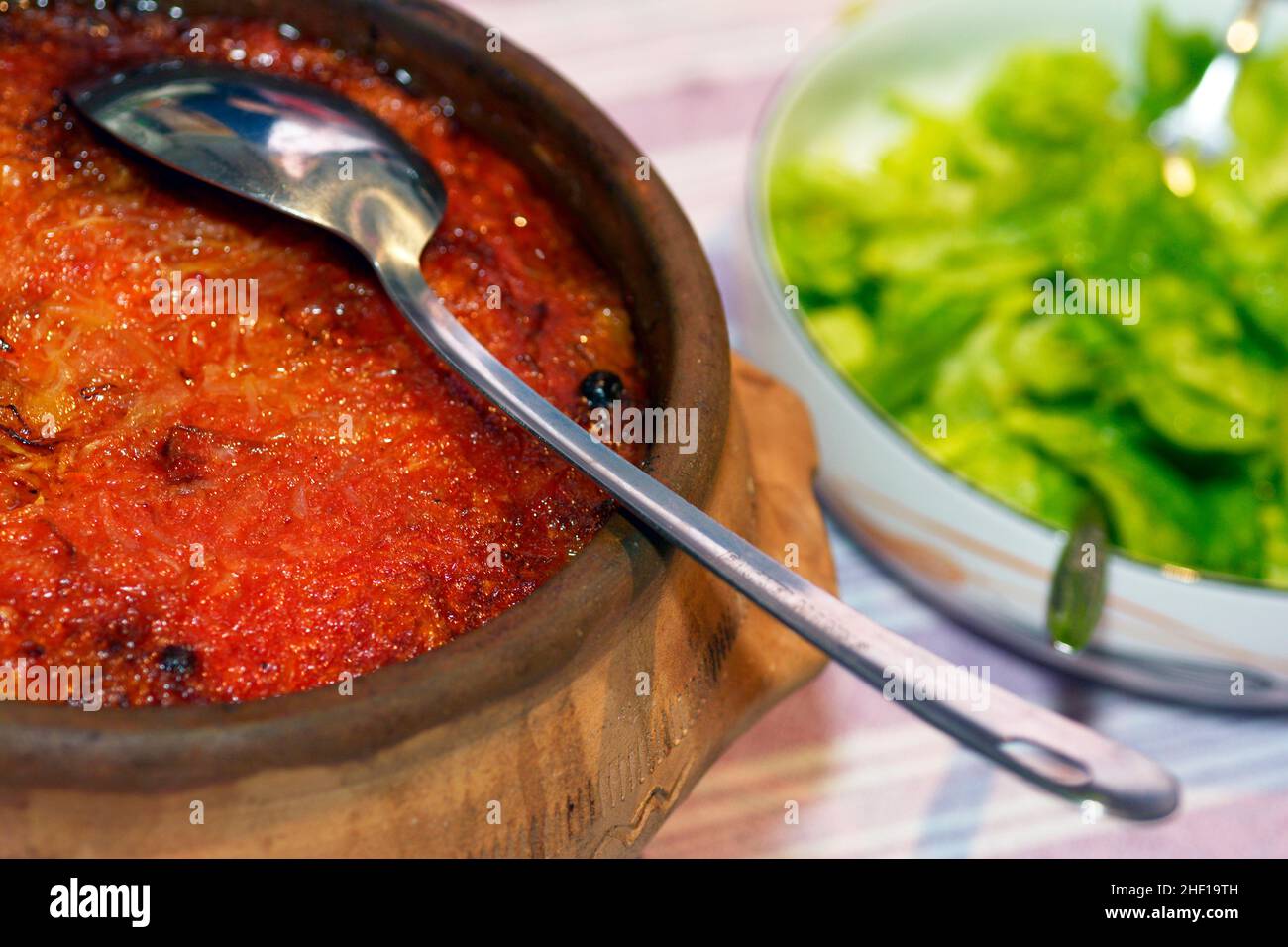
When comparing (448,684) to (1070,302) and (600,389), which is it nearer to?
(600,389)

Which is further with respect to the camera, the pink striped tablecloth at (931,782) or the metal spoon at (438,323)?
the pink striped tablecloth at (931,782)

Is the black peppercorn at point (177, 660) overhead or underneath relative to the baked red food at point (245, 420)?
underneath

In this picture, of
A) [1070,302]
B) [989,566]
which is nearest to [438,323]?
[989,566]

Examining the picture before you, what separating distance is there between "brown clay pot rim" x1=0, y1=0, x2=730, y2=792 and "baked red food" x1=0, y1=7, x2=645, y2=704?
0.07 meters

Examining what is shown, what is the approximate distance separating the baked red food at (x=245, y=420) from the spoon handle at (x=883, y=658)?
0.16ft

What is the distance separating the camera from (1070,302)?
1602 mm

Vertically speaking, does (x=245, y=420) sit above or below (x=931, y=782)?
above

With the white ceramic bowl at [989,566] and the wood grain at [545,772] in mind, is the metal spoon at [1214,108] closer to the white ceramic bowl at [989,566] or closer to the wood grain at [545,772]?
the white ceramic bowl at [989,566]

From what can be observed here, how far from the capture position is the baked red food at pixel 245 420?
2.42 feet

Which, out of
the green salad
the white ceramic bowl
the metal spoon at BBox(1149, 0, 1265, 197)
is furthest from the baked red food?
the metal spoon at BBox(1149, 0, 1265, 197)

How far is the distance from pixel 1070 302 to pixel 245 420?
111 cm

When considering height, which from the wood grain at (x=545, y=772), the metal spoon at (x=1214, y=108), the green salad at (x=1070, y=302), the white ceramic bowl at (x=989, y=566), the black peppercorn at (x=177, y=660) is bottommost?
the wood grain at (x=545, y=772)

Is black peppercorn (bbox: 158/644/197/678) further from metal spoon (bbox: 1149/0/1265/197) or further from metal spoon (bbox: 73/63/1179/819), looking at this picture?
metal spoon (bbox: 1149/0/1265/197)

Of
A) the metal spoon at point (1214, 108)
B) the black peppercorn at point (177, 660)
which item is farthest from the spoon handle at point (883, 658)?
the metal spoon at point (1214, 108)
